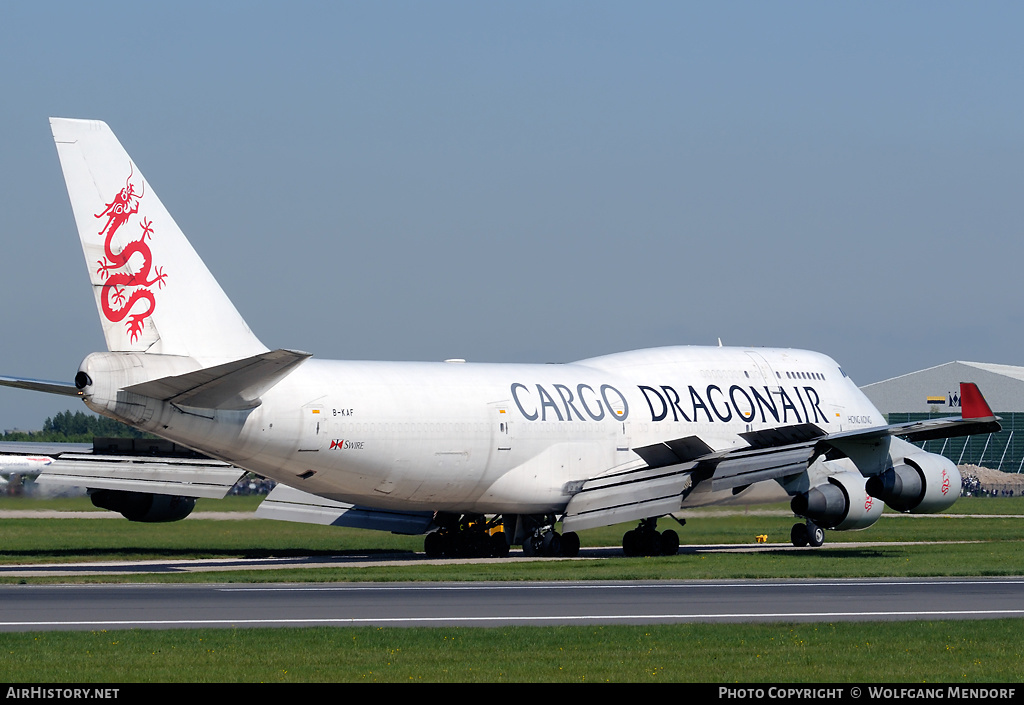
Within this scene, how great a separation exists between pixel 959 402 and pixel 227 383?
8064 centimetres

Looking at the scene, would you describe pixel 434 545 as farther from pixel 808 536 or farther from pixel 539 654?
pixel 539 654

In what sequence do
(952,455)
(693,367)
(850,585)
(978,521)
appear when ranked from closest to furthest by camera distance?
(850,585) → (693,367) → (978,521) → (952,455)

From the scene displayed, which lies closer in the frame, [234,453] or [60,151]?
[60,151]

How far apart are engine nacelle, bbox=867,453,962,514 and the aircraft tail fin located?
15.8 metres

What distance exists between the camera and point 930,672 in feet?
41.7

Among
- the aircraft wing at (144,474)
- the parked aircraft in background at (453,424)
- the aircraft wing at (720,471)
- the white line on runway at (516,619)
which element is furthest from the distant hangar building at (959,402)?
the white line on runway at (516,619)

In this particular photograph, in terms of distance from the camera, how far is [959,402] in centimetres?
9712

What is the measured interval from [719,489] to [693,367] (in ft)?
18.3

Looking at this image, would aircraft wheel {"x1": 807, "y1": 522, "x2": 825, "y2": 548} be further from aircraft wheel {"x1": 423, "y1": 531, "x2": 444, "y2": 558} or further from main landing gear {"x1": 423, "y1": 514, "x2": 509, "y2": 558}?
aircraft wheel {"x1": 423, "y1": 531, "x2": 444, "y2": 558}

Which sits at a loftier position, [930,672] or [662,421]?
[662,421]

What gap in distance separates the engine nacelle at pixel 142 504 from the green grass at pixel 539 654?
18992 mm

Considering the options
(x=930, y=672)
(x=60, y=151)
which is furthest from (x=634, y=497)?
(x=930, y=672)

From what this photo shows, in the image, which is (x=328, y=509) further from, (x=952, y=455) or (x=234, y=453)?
(x=952, y=455)

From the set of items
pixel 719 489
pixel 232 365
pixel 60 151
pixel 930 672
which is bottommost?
pixel 930 672
